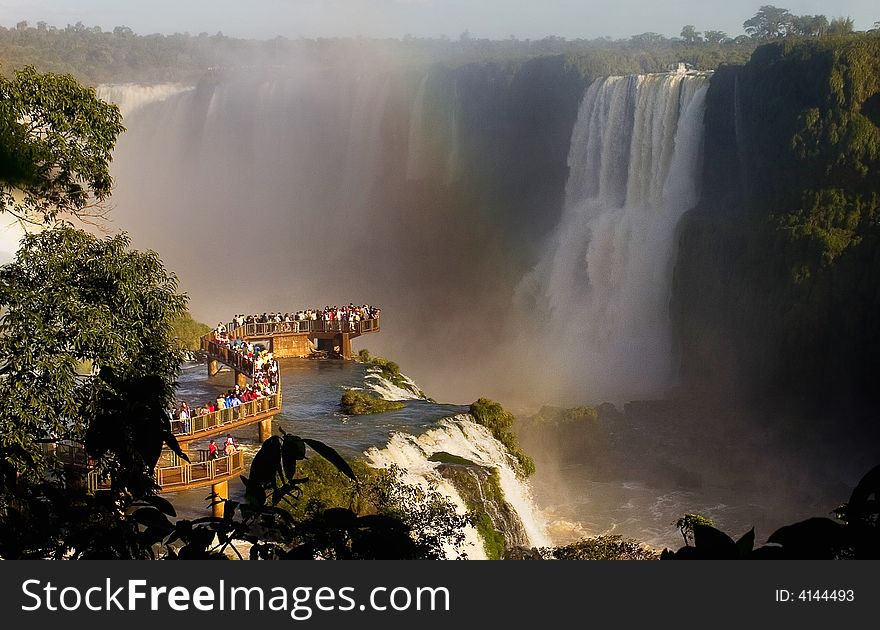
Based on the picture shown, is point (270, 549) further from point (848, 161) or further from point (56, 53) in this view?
point (56, 53)

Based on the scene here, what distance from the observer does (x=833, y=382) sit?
95.0 ft

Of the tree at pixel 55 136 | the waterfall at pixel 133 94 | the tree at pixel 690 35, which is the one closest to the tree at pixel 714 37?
the tree at pixel 690 35

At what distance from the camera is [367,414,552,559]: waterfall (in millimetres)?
17062

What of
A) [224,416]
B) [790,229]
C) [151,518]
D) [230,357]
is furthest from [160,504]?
[790,229]

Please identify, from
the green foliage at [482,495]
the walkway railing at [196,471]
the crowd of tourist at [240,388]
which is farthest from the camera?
the green foliage at [482,495]

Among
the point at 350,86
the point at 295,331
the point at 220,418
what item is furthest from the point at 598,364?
the point at 350,86

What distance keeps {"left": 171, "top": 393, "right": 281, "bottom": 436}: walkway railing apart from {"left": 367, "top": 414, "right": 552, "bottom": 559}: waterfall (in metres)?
1.93

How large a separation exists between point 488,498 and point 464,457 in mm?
1633

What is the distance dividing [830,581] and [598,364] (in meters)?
33.2

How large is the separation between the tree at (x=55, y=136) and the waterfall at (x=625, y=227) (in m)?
24.5

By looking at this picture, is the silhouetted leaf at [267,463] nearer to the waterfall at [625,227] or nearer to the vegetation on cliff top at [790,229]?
the vegetation on cliff top at [790,229]

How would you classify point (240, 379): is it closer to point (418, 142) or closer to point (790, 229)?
point (790, 229)

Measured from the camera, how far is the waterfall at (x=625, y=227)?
113 ft

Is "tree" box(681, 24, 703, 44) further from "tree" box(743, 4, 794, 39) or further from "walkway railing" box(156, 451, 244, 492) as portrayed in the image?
"walkway railing" box(156, 451, 244, 492)
